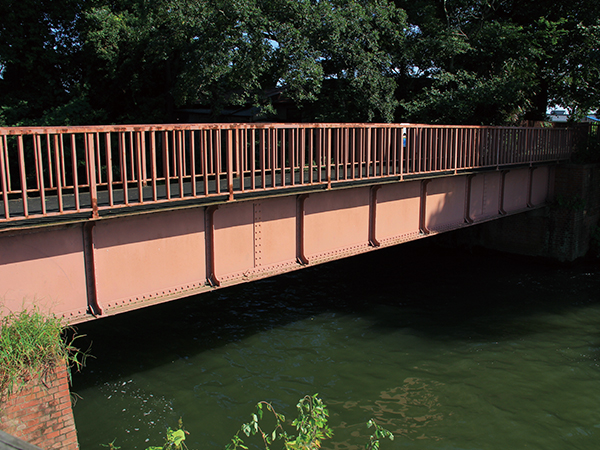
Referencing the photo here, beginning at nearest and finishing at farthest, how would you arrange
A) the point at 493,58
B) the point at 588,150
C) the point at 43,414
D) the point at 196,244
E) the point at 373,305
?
1. the point at 43,414
2. the point at 196,244
3. the point at 373,305
4. the point at 588,150
5. the point at 493,58

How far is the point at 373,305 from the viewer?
49.0 feet

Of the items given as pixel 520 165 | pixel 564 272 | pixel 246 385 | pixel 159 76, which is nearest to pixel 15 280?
pixel 246 385

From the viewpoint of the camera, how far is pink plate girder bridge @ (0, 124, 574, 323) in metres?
6.89

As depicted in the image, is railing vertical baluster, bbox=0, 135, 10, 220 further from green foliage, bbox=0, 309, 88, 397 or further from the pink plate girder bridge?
green foliage, bbox=0, 309, 88, 397

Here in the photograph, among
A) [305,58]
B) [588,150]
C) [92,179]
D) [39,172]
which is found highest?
[305,58]

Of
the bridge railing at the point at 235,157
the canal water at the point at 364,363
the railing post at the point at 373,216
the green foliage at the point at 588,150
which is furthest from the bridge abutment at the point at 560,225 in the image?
the railing post at the point at 373,216

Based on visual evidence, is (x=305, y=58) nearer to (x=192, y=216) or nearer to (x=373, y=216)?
(x=373, y=216)

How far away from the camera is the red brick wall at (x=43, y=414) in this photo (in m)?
6.39

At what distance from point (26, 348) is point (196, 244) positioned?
118 inches

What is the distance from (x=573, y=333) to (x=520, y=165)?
18.4ft

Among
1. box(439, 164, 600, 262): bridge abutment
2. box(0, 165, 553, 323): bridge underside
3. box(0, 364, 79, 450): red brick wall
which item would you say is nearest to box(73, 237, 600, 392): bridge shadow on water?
box(439, 164, 600, 262): bridge abutment

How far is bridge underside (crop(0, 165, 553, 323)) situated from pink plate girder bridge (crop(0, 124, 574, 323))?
0.06 feet

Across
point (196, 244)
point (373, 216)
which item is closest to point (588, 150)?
point (373, 216)

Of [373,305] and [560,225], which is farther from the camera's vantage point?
[560,225]
